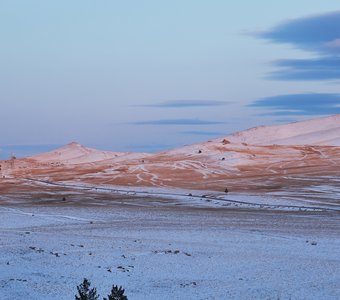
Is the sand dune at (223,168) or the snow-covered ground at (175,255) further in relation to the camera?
the sand dune at (223,168)

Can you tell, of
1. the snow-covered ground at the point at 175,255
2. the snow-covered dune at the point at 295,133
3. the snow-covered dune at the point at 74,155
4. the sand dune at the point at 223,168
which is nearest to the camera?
the snow-covered ground at the point at 175,255

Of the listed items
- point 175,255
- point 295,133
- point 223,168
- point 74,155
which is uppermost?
point 295,133

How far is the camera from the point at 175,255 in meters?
22.6

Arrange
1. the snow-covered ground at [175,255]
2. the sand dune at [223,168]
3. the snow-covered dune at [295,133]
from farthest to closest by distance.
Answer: the snow-covered dune at [295,133]
the sand dune at [223,168]
the snow-covered ground at [175,255]

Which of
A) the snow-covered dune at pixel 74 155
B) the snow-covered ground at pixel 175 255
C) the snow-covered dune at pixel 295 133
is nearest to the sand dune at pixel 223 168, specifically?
the snow-covered dune at pixel 295 133

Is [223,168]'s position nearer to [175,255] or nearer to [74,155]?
[74,155]

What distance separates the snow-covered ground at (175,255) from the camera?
705 inches

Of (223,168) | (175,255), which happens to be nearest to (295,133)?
(223,168)

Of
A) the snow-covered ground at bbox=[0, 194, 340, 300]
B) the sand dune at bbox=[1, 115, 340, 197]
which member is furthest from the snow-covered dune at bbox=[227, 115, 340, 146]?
the snow-covered ground at bbox=[0, 194, 340, 300]

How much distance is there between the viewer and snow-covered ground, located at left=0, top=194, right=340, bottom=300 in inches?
705

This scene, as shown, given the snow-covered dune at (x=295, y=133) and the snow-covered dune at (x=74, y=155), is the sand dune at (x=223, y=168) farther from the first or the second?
the snow-covered dune at (x=74, y=155)

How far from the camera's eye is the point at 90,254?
74.3 ft

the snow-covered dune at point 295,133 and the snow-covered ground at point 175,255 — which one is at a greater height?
the snow-covered dune at point 295,133

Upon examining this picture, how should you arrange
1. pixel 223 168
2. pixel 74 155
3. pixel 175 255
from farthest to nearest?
pixel 74 155 → pixel 223 168 → pixel 175 255
